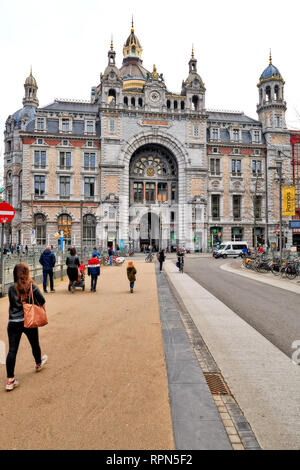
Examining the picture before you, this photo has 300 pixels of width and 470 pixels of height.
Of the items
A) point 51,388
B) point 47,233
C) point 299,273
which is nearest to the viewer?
point 51,388

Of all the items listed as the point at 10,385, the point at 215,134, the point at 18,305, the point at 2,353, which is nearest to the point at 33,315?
the point at 18,305

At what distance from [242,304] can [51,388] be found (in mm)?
7861

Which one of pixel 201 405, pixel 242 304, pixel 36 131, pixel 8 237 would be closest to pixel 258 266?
pixel 242 304

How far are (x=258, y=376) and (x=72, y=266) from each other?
31.0ft

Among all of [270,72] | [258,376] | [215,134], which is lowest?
[258,376]

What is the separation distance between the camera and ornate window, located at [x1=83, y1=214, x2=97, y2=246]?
4844 cm

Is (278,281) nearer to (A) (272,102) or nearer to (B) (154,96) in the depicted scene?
(B) (154,96)

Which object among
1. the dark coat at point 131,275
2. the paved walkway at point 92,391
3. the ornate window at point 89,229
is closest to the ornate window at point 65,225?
the ornate window at point 89,229

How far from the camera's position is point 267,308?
396 inches

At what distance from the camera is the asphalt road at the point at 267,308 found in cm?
707

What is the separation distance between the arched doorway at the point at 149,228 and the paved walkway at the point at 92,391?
150 ft
